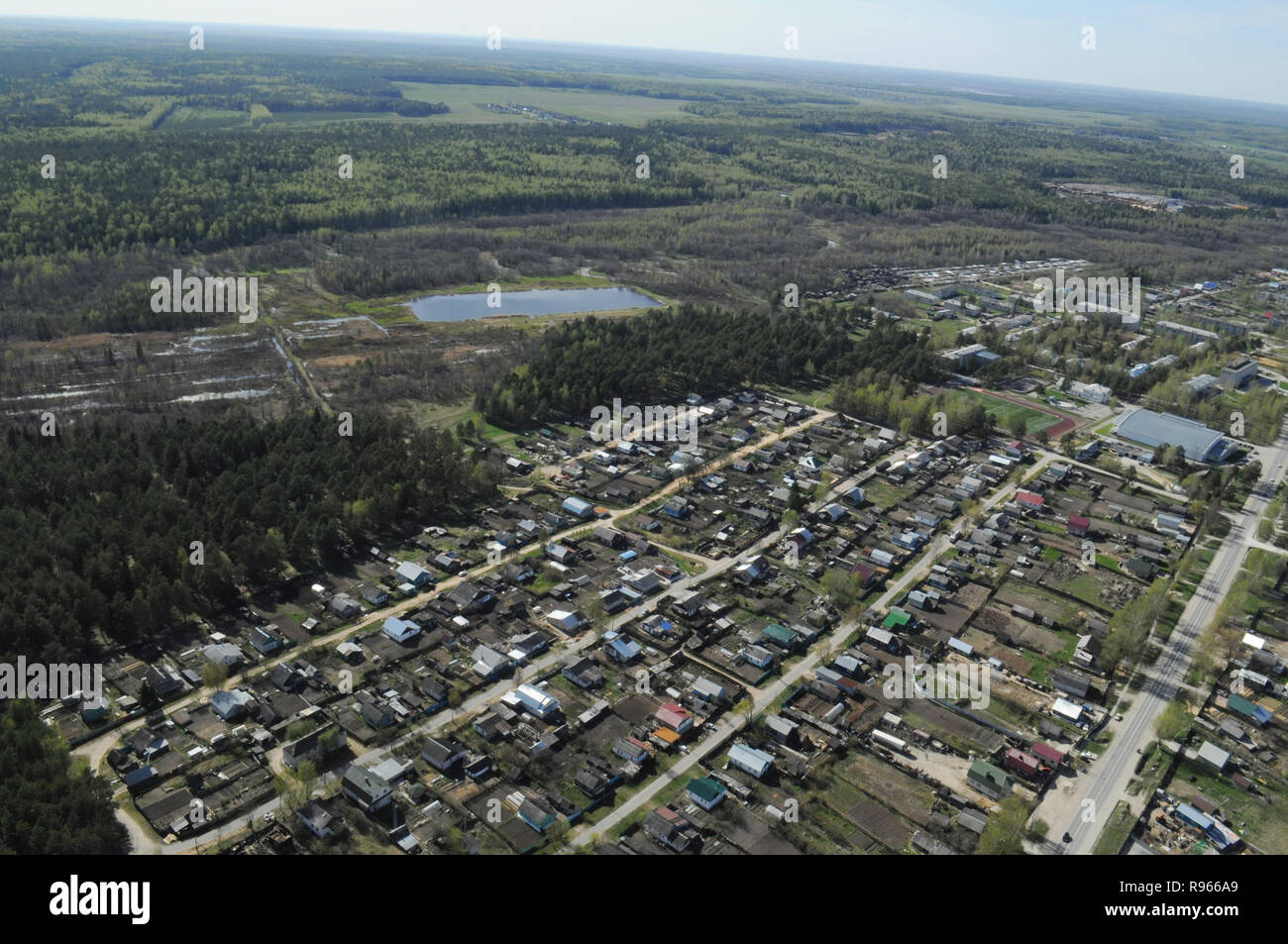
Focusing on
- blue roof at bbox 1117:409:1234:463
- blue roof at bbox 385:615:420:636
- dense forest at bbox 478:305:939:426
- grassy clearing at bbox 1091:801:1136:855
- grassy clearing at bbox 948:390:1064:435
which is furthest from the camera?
grassy clearing at bbox 948:390:1064:435

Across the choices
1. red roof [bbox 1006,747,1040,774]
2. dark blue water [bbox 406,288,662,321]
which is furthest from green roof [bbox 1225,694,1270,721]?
dark blue water [bbox 406,288,662,321]

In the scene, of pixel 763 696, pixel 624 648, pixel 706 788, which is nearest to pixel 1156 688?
pixel 763 696

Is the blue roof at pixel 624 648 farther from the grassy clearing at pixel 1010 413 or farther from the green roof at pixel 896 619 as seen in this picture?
the grassy clearing at pixel 1010 413

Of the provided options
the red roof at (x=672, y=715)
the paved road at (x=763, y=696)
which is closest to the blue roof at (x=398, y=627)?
the red roof at (x=672, y=715)

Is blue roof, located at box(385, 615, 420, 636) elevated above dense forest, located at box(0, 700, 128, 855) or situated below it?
above

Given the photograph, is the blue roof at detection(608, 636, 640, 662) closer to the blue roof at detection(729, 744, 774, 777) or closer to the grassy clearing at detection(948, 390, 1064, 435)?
the blue roof at detection(729, 744, 774, 777)
